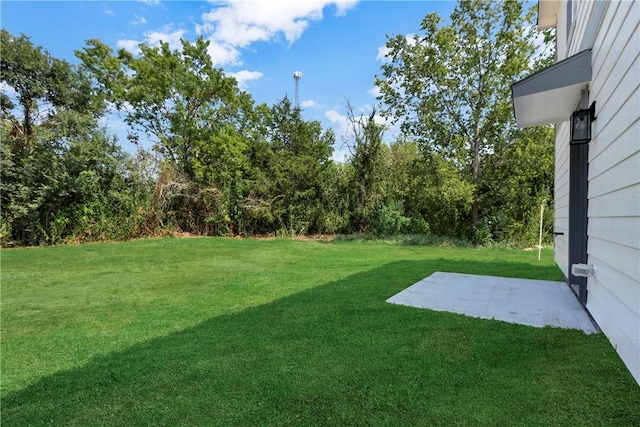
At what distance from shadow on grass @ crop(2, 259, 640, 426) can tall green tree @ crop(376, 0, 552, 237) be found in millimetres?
7681

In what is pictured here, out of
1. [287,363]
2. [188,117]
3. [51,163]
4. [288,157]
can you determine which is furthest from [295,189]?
[287,363]

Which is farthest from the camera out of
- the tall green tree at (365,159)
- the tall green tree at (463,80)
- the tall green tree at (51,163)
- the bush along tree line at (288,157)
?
the tall green tree at (365,159)

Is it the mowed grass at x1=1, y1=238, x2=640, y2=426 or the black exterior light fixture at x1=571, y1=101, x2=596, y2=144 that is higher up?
the black exterior light fixture at x1=571, y1=101, x2=596, y2=144

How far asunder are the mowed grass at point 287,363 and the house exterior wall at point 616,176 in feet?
1.17

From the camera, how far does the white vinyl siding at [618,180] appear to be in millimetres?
1607

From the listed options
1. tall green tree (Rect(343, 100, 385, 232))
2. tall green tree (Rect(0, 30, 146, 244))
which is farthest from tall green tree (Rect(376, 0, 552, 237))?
tall green tree (Rect(0, 30, 146, 244))

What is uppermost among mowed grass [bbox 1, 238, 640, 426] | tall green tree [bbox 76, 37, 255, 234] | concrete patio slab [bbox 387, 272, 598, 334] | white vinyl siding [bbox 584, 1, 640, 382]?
tall green tree [bbox 76, 37, 255, 234]

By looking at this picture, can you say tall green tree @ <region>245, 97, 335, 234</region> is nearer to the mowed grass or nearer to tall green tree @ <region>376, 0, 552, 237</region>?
tall green tree @ <region>376, 0, 552, 237</region>

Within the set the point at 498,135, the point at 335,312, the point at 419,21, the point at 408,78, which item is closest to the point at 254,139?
Answer: the point at 408,78

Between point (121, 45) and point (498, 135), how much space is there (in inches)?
561

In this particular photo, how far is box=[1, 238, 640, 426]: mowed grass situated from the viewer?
1.66 metres

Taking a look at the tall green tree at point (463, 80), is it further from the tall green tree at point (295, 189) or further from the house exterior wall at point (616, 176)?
the house exterior wall at point (616, 176)

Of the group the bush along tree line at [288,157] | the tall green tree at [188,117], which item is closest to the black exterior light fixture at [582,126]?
the bush along tree line at [288,157]

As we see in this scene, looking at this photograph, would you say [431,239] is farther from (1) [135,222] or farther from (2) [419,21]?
(1) [135,222]
